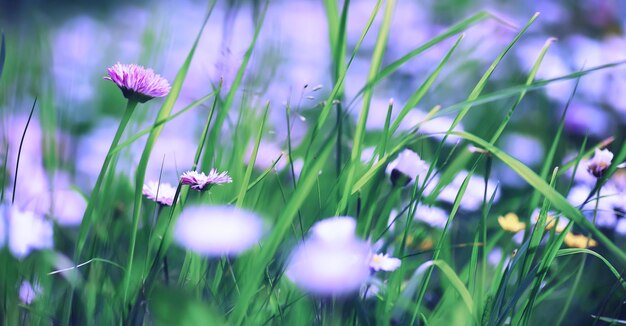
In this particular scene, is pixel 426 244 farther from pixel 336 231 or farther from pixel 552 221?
pixel 336 231

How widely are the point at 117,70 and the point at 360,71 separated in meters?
1.47

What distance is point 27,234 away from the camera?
0.71m

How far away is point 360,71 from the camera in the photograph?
2008 mm

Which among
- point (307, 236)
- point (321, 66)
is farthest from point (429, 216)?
point (321, 66)

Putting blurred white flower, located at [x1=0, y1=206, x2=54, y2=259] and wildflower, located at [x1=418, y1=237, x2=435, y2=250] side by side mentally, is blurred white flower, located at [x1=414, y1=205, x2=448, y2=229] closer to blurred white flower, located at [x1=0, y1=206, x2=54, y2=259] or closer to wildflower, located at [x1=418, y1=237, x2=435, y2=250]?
wildflower, located at [x1=418, y1=237, x2=435, y2=250]

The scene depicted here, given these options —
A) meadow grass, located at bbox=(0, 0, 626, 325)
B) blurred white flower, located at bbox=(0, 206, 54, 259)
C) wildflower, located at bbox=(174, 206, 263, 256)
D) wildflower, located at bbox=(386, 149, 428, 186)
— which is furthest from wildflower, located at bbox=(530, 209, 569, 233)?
blurred white flower, located at bbox=(0, 206, 54, 259)

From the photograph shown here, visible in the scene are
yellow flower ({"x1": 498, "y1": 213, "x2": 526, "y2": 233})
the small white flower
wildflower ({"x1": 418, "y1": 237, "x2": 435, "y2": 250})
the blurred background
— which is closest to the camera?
the small white flower

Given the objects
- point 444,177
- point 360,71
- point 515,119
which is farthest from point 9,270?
point 360,71

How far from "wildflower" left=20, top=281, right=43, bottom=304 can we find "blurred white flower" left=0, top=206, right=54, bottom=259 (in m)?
0.03

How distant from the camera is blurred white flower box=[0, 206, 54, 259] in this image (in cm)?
69

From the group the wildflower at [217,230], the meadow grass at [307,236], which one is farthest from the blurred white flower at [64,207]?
the wildflower at [217,230]

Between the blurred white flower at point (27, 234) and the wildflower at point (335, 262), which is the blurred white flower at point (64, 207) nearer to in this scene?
the blurred white flower at point (27, 234)

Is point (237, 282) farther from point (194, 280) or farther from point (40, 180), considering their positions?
point (40, 180)

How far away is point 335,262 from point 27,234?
35 centimetres
